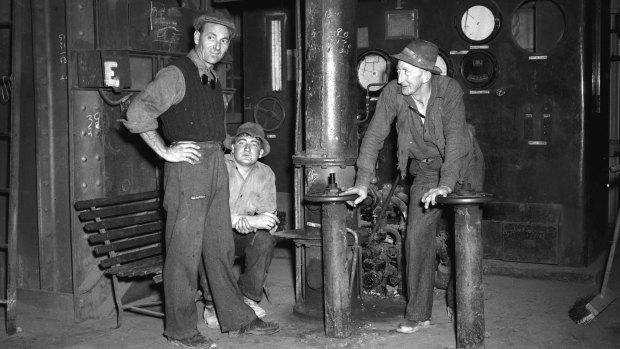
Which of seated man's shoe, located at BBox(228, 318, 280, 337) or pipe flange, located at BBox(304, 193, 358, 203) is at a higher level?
pipe flange, located at BBox(304, 193, 358, 203)

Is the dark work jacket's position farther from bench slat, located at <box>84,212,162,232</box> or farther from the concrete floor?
bench slat, located at <box>84,212,162,232</box>

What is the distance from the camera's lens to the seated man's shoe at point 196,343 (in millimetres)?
4500

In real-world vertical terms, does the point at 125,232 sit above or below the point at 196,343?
above

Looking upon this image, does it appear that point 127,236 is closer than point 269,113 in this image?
Yes

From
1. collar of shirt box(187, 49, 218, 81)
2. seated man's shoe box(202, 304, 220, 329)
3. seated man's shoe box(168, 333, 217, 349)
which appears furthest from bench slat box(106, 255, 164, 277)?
collar of shirt box(187, 49, 218, 81)

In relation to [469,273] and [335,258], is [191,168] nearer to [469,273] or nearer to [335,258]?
[335,258]

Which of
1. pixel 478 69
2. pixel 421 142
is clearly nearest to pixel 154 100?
pixel 421 142

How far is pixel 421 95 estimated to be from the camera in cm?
474

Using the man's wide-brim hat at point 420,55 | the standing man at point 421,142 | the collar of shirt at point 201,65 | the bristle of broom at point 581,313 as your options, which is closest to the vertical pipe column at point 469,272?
the standing man at point 421,142

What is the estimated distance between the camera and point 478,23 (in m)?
7.03

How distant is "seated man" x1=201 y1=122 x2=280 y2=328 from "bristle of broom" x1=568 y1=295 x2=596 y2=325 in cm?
227

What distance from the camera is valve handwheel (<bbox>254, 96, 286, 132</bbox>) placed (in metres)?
7.90

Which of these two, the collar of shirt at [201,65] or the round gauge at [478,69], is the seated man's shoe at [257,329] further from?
the round gauge at [478,69]

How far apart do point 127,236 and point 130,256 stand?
0.17 meters
